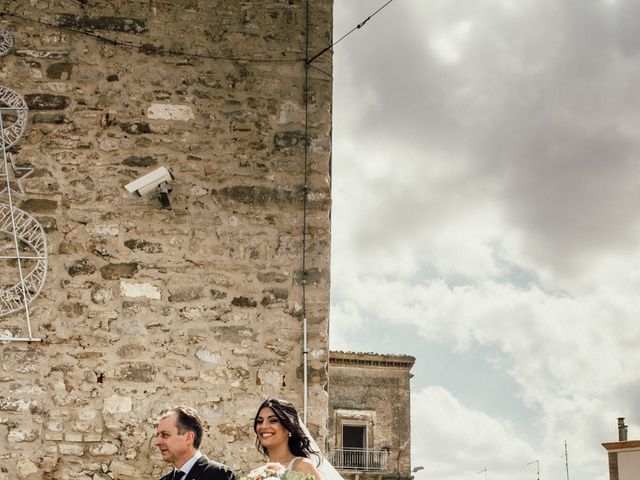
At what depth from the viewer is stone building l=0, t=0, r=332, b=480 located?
529 centimetres

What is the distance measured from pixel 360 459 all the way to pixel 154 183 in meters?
18.1

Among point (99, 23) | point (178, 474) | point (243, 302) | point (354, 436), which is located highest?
point (99, 23)

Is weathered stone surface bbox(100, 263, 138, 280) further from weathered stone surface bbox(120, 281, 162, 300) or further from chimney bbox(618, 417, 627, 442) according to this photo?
chimney bbox(618, 417, 627, 442)

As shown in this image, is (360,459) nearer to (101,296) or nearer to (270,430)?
(101,296)

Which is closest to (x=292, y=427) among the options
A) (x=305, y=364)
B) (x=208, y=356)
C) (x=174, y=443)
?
(x=174, y=443)

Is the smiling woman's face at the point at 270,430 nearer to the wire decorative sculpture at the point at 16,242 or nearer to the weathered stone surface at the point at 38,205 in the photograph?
the wire decorative sculpture at the point at 16,242

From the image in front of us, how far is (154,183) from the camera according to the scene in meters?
5.57

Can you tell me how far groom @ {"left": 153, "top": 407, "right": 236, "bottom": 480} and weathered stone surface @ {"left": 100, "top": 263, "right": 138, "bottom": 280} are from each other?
5.02 feet

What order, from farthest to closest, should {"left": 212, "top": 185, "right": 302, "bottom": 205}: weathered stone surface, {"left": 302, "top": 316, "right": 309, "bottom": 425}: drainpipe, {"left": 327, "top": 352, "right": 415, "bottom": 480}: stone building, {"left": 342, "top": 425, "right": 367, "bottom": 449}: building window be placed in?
{"left": 342, "top": 425, "right": 367, "bottom": 449}: building window < {"left": 327, "top": 352, "right": 415, "bottom": 480}: stone building < {"left": 212, "top": 185, "right": 302, "bottom": 205}: weathered stone surface < {"left": 302, "top": 316, "right": 309, "bottom": 425}: drainpipe

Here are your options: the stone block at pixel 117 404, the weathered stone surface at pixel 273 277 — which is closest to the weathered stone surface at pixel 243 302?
the weathered stone surface at pixel 273 277

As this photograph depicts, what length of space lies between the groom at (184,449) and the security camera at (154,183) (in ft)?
5.98

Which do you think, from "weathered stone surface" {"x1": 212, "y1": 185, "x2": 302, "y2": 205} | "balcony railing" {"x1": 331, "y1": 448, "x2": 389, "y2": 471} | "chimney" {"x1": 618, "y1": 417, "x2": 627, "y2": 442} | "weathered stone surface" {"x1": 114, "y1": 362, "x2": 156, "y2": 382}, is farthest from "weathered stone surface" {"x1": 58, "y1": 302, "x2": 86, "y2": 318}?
"chimney" {"x1": 618, "y1": 417, "x2": 627, "y2": 442}

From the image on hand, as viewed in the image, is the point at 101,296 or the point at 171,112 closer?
the point at 101,296

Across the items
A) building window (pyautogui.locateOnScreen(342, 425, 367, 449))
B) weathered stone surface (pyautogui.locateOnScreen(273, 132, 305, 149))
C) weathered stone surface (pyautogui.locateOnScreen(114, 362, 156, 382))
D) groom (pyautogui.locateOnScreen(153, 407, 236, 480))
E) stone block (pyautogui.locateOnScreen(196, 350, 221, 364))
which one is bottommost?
groom (pyautogui.locateOnScreen(153, 407, 236, 480))
